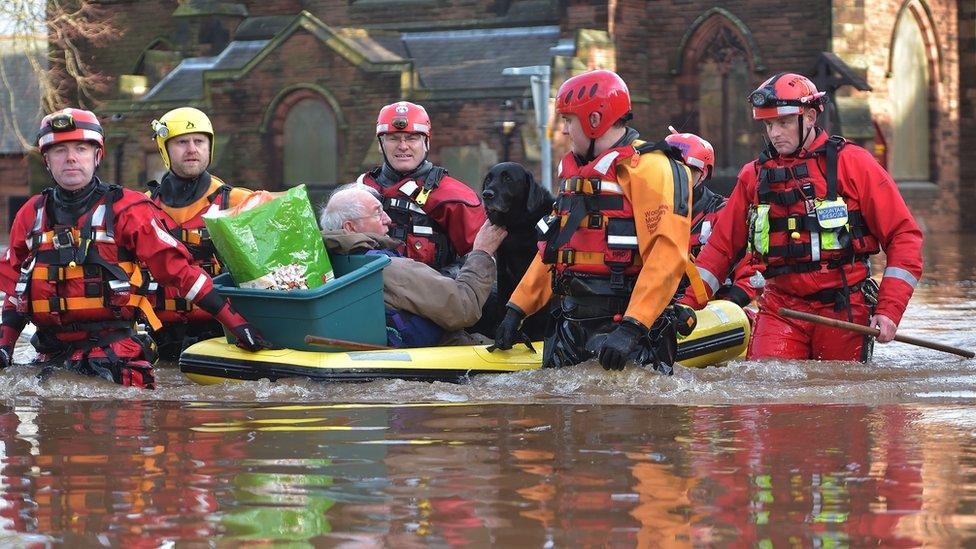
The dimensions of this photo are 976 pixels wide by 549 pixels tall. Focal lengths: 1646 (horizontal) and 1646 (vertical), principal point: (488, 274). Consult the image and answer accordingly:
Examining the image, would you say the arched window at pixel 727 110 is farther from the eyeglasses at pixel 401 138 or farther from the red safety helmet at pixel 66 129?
the red safety helmet at pixel 66 129

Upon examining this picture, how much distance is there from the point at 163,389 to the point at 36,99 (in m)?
43.5

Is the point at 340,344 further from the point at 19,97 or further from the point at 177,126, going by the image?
the point at 19,97

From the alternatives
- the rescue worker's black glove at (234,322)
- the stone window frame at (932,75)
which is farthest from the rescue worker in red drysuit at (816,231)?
the stone window frame at (932,75)

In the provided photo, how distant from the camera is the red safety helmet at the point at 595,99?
25.0ft

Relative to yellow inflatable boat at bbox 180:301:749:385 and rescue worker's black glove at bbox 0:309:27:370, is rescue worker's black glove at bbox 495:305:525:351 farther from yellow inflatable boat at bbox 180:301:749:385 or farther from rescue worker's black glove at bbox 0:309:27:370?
rescue worker's black glove at bbox 0:309:27:370

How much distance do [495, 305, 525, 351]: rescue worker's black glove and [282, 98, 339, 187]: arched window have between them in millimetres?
27569

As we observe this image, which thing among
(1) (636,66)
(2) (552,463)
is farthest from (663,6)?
(2) (552,463)

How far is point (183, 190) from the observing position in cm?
992

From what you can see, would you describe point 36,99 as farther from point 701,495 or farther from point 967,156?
point 701,495

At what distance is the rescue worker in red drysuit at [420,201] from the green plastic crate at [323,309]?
1.09 metres

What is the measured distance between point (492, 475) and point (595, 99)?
232 cm

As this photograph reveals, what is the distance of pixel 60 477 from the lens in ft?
20.0

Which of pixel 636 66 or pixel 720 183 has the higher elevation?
pixel 636 66

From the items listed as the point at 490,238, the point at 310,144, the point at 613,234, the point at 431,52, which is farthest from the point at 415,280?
the point at 310,144
